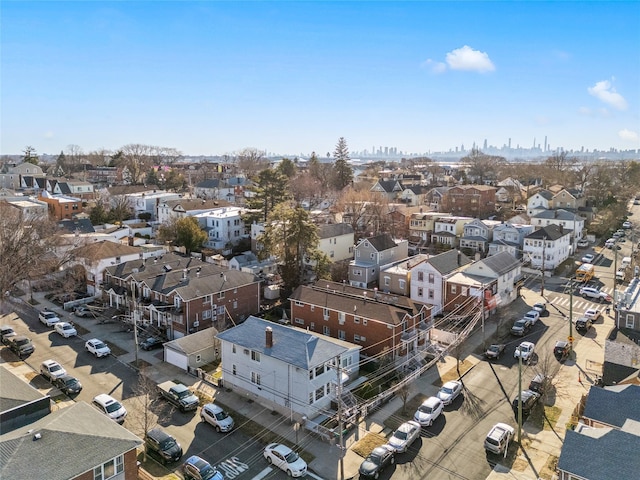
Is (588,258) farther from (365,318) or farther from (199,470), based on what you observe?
(199,470)

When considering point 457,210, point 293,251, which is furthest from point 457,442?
point 457,210

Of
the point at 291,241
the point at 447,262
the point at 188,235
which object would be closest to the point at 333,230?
the point at 291,241

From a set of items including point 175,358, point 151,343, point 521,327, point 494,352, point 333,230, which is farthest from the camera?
point 333,230

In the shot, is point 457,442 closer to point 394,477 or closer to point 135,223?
point 394,477

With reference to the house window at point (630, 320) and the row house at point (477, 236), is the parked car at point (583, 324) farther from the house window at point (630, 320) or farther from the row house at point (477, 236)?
the row house at point (477, 236)

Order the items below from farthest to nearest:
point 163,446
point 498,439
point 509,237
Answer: point 509,237 → point 498,439 → point 163,446

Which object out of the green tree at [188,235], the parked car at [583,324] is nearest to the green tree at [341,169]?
the green tree at [188,235]

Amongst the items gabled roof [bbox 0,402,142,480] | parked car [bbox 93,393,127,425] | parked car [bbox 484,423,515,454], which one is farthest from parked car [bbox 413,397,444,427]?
parked car [bbox 93,393,127,425]
